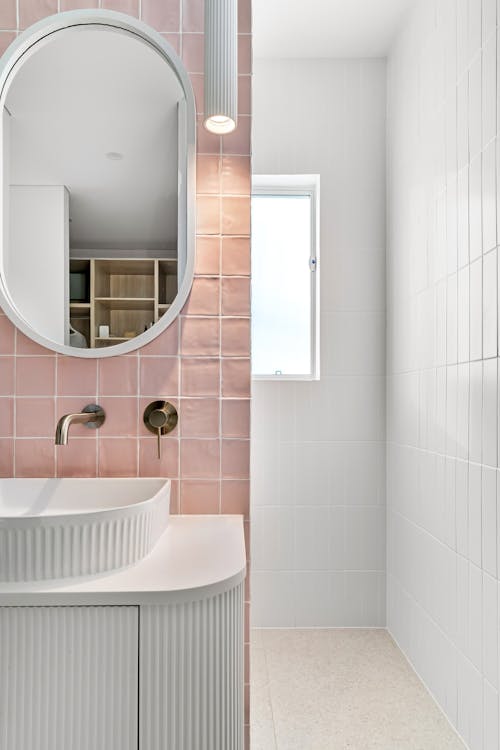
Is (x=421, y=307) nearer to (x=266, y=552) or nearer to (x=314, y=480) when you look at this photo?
(x=314, y=480)

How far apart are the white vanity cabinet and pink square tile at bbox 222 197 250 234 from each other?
35.7 inches

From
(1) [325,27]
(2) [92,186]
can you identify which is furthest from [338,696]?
(1) [325,27]

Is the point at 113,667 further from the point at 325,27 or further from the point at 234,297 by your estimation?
the point at 325,27

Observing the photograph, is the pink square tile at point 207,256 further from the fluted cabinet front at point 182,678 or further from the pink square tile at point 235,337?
the fluted cabinet front at point 182,678

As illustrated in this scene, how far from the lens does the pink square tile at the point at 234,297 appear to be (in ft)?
5.12

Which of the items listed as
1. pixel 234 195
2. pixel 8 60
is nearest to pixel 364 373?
pixel 234 195

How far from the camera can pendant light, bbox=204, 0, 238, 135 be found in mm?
1399

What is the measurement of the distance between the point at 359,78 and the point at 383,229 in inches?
27.1

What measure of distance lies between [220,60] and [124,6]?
35 cm

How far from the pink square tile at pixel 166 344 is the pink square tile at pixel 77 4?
812 mm

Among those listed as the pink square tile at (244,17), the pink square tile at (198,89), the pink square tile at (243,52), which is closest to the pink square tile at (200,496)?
the pink square tile at (198,89)

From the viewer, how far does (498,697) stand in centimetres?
162

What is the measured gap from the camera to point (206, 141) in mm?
1558

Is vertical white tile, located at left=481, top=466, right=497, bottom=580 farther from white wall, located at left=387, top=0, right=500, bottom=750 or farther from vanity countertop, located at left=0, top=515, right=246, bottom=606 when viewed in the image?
vanity countertop, located at left=0, top=515, right=246, bottom=606
